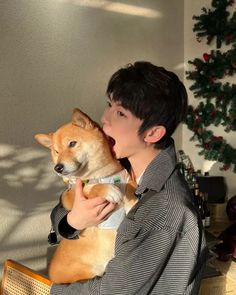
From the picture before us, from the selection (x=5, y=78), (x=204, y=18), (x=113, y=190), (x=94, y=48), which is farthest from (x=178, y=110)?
(x=204, y=18)

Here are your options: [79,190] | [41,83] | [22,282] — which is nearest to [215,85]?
[41,83]

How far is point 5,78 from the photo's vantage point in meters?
1.95

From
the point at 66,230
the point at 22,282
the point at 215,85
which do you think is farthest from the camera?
the point at 215,85

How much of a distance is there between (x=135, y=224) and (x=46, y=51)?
149 cm

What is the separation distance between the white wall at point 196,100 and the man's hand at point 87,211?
1.61 metres

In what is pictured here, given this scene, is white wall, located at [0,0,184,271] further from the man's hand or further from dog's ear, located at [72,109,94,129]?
the man's hand

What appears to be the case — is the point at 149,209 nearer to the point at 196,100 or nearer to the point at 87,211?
the point at 87,211

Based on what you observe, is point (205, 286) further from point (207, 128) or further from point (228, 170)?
point (207, 128)

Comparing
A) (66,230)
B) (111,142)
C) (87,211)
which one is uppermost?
(111,142)

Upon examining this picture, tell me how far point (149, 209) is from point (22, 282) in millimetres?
598

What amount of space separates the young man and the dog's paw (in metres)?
0.03

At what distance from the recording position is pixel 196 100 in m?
2.72

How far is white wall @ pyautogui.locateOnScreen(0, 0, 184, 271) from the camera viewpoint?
6.51 ft

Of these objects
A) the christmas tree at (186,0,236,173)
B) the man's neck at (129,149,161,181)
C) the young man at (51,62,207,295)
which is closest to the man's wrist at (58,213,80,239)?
the young man at (51,62,207,295)
